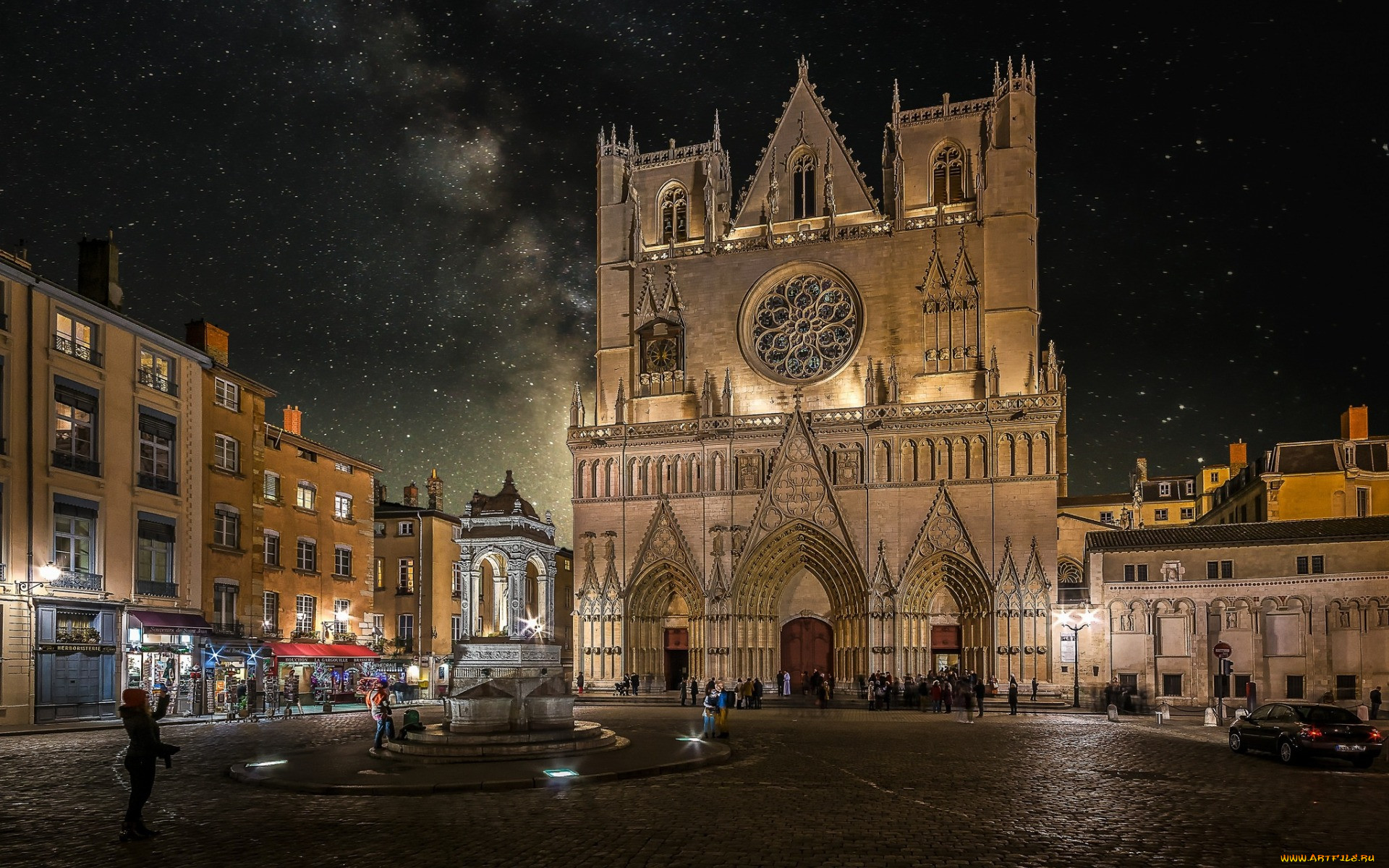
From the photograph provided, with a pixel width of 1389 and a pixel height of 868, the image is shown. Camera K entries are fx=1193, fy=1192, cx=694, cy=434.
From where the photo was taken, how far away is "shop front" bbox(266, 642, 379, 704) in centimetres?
4650

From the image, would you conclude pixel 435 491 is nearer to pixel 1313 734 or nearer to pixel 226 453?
pixel 226 453

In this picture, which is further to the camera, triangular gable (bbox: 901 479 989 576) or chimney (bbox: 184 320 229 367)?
triangular gable (bbox: 901 479 989 576)

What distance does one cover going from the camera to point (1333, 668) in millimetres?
43219

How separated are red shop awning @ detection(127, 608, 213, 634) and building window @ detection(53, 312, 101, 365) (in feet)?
27.0

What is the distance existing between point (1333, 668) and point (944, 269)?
22840 mm

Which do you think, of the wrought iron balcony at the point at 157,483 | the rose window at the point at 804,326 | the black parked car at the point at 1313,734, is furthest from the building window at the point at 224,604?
the black parked car at the point at 1313,734

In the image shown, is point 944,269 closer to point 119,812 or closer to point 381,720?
point 381,720

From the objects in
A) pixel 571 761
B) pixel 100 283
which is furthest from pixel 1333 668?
pixel 100 283

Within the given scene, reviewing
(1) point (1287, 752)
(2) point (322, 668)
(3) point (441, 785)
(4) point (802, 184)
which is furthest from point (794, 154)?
(3) point (441, 785)

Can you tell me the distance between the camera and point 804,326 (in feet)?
189

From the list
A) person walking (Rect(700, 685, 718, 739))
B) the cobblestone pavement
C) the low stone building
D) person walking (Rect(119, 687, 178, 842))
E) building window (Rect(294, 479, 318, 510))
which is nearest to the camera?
the cobblestone pavement

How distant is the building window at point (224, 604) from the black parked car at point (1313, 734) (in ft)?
113

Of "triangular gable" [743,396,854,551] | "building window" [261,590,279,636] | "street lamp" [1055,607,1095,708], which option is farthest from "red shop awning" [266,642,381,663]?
"street lamp" [1055,607,1095,708]

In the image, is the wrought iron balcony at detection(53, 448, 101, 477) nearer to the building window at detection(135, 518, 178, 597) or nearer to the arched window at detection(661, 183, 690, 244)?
the building window at detection(135, 518, 178, 597)
